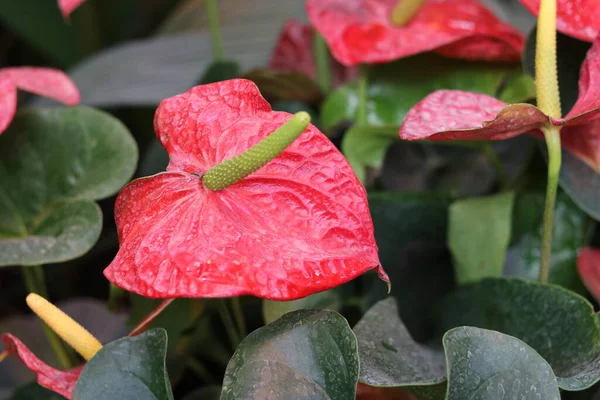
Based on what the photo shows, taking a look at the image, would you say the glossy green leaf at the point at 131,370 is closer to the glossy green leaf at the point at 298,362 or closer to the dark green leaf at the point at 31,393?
the glossy green leaf at the point at 298,362

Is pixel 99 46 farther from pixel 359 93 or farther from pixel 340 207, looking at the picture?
pixel 340 207

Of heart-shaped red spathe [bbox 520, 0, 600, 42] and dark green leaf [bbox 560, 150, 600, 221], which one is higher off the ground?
heart-shaped red spathe [bbox 520, 0, 600, 42]

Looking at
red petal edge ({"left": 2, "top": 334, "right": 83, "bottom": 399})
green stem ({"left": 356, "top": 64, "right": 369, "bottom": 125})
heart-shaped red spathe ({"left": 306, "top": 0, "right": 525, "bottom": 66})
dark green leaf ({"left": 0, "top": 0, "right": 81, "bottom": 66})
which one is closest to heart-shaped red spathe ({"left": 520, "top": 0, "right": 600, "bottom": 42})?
heart-shaped red spathe ({"left": 306, "top": 0, "right": 525, "bottom": 66})

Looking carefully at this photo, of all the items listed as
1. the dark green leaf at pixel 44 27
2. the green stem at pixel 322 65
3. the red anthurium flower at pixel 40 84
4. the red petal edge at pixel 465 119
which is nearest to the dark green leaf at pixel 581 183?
the red petal edge at pixel 465 119

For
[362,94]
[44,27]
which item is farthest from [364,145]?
[44,27]

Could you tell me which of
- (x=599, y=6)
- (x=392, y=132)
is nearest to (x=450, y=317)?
(x=392, y=132)

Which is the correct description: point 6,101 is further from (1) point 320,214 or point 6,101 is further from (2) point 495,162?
(2) point 495,162

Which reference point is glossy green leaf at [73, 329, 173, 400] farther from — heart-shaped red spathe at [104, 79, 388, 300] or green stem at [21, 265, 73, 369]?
green stem at [21, 265, 73, 369]
